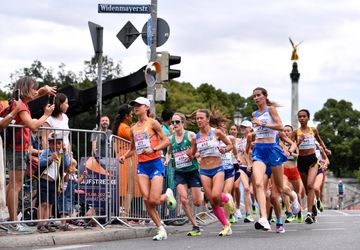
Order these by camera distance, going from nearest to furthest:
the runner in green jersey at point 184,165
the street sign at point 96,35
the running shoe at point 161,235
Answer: the running shoe at point 161,235, the runner in green jersey at point 184,165, the street sign at point 96,35

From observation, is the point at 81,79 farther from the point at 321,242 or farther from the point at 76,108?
the point at 321,242

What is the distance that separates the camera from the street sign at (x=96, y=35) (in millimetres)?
14312

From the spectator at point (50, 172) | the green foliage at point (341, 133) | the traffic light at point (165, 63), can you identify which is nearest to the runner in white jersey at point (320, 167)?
the traffic light at point (165, 63)

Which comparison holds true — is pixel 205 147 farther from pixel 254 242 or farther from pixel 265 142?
pixel 254 242

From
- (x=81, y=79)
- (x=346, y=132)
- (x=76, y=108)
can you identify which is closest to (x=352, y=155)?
(x=346, y=132)

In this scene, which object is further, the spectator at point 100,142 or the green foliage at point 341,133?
the green foliage at point 341,133

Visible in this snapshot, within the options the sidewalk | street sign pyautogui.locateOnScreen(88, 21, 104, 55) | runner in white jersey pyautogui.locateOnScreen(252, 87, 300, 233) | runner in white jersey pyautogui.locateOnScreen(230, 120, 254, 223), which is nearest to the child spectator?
the sidewalk

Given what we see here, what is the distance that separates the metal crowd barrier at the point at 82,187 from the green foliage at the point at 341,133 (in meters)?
115

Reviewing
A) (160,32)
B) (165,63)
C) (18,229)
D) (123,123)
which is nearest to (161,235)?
(18,229)

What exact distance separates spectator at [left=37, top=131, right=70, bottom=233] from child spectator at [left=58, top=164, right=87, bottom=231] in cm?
11

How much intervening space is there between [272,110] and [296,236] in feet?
6.46

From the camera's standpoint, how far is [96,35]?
1445 cm

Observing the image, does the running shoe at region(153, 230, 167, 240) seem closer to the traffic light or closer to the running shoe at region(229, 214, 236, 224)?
the running shoe at region(229, 214, 236, 224)

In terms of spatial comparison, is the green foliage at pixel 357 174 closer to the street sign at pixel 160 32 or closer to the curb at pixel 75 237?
the street sign at pixel 160 32
